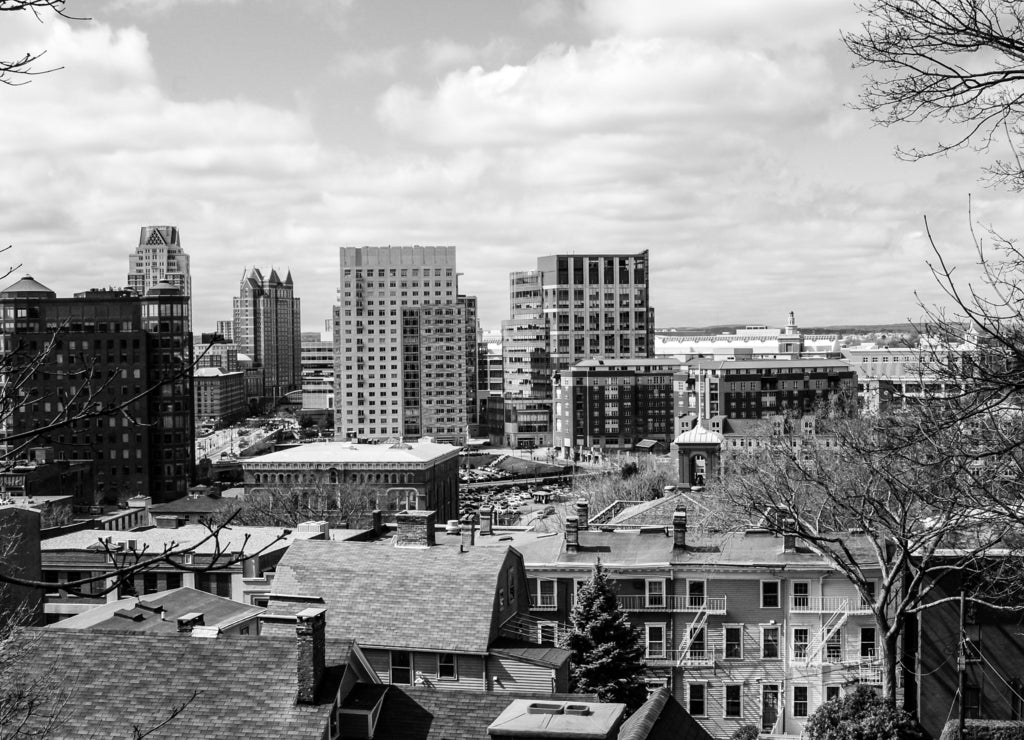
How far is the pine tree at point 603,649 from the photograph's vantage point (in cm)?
3291

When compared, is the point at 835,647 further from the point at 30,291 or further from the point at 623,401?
the point at 623,401

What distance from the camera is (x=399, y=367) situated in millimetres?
193250

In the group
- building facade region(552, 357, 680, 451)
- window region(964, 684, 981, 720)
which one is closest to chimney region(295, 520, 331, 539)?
window region(964, 684, 981, 720)

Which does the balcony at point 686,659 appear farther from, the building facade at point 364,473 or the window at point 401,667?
the building facade at point 364,473

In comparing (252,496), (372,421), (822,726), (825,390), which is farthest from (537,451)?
(822,726)

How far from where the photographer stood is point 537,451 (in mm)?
193875

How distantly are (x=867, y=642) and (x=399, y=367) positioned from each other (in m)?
159

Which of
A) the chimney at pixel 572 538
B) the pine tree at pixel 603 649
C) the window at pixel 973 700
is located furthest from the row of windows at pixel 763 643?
the window at pixel 973 700

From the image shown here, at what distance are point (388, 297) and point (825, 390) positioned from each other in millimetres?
73605

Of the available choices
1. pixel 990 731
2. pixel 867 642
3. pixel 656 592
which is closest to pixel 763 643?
pixel 867 642

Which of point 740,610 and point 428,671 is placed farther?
point 740,610

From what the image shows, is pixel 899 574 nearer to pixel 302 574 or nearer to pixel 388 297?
pixel 302 574

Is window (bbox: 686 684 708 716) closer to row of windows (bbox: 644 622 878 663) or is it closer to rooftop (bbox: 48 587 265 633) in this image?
row of windows (bbox: 644 622 878 663)

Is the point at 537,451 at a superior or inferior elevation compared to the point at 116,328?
inferior
